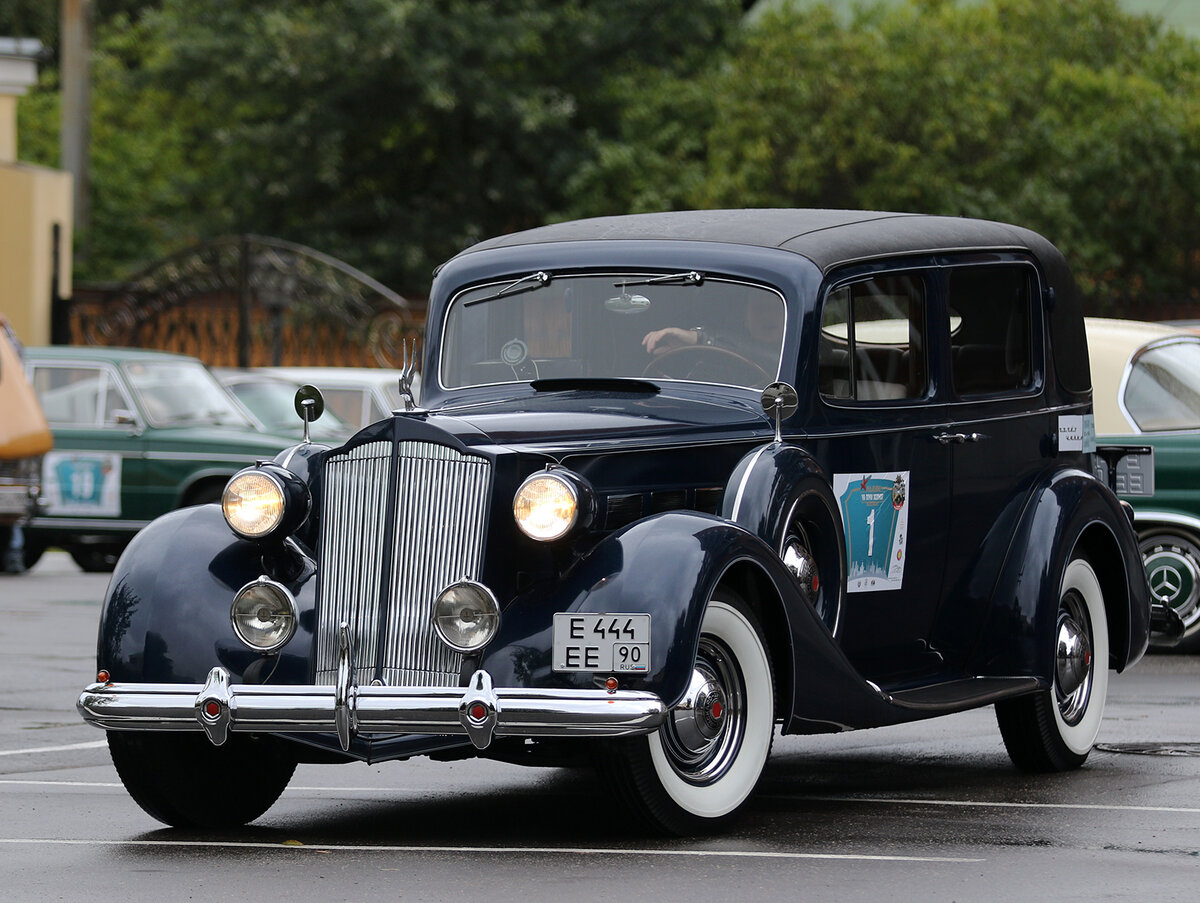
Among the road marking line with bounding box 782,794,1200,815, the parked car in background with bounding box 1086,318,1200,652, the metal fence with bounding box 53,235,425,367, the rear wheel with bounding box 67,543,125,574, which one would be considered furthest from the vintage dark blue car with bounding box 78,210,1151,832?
the metal fence with bounding box 53,235,425,367

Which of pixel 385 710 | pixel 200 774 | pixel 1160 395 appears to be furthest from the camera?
pixel 1160 395

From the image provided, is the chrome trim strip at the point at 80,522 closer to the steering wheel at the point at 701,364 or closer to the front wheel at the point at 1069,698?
the front wheel at the point at 1069,698

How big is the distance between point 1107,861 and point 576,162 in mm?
29811

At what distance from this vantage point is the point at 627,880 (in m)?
5.68

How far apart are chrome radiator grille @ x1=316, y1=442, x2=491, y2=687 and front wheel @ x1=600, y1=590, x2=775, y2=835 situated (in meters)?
0.58

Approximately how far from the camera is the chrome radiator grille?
619 centimetres

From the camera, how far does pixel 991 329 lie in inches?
324

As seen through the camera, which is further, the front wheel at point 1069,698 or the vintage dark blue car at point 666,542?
the front wheel at point 1069,698

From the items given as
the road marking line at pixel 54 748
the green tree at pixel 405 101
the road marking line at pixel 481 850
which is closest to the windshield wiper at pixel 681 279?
the road marking line at pixel 481 850

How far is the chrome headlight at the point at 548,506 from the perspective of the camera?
611 cm

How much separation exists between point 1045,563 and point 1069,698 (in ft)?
2.13

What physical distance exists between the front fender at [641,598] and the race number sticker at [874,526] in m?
1.05

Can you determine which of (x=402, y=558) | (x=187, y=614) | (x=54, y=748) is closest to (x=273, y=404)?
(x=54, y=748)

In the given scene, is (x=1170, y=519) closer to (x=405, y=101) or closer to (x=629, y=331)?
(x=629, y=331)
